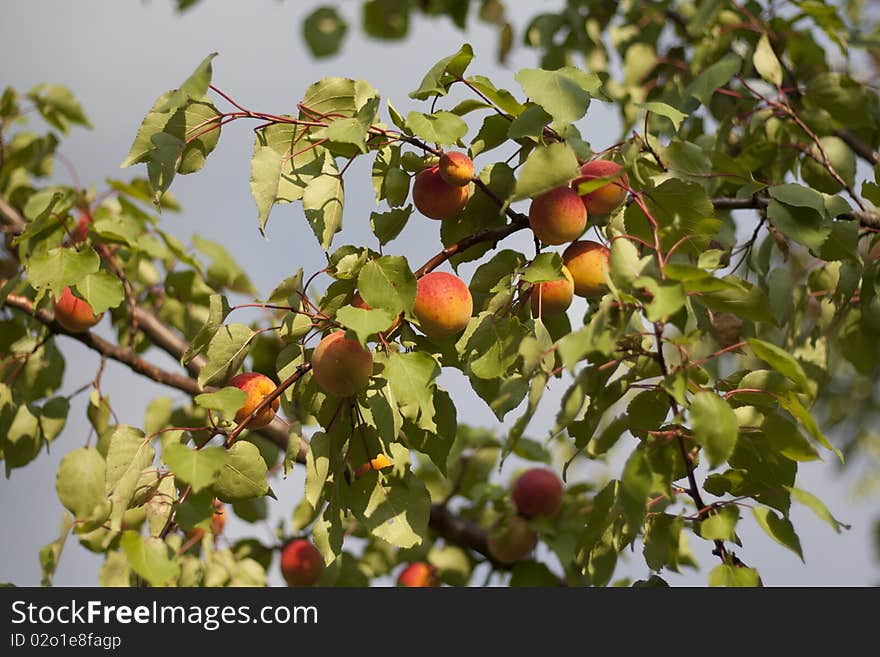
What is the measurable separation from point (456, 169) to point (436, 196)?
0.07m

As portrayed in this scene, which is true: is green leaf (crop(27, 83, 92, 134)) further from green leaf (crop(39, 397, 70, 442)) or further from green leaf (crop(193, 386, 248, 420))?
green leaf (crop(193, 386, 248, 420))

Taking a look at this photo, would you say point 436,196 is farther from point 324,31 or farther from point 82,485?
point 324,31

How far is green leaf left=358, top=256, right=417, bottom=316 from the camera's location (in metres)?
1.06

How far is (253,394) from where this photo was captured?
49.4 inches

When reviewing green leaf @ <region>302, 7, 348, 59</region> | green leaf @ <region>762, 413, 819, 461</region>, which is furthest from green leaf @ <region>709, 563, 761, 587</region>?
green leaf @ <region>302, 7, 348, 59</region>

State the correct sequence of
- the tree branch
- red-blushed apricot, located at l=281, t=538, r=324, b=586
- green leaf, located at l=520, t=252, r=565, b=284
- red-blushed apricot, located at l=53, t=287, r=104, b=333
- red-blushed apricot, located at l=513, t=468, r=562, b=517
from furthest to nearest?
red-blushed apricot, located at l=513, t=468, r=562, b=517
red-blushed apricot, located at l=281, t=538, r=324, b=586
the tree branch
red-blushed apricot, located at l=53, t=287, r=104, b=333
green leaf, located at l=520, t=252, r=565, b=284

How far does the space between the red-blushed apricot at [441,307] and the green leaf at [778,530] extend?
0.42 m

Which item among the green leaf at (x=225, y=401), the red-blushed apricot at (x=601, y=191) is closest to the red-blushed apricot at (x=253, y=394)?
the green leaf at (x=225, y=401)

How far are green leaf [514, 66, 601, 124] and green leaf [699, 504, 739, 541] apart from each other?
1.60 feet

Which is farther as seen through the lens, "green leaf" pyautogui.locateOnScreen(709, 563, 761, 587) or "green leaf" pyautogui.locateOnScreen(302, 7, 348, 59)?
"green leaf" pyautogui.locateOnScreen(302, 7, 348, 59)

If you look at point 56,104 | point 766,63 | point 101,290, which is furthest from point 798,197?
point 56,104

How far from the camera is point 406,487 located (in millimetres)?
1201

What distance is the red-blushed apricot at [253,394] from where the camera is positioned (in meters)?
1.21

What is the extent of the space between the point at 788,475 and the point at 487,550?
1423 millimetres
